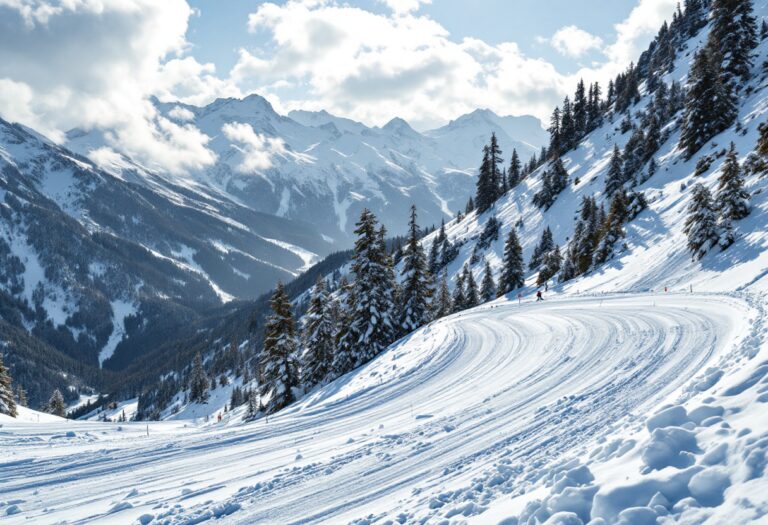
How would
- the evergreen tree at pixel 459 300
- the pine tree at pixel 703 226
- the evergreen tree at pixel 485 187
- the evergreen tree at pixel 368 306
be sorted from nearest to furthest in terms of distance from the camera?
the pine tree at pixel 703 226, the evergreen tree at pixel 368 306, the evergreen tree at pixel 459 300, the evergreen tree at pixel 485 187

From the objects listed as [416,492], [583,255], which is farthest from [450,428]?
[583,255]

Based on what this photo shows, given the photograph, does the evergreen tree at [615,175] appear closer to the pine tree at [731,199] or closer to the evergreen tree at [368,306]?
the pine tree at [731,199]

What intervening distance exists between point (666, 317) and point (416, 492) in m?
15.8

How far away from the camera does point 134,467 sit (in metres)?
9.62

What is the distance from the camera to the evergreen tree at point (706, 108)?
44.2 m

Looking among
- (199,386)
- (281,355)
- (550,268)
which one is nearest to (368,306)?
(281,355)

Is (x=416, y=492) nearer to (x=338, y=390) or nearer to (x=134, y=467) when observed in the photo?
(x=134, y=467)

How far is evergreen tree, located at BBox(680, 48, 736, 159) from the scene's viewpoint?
44.2 metres

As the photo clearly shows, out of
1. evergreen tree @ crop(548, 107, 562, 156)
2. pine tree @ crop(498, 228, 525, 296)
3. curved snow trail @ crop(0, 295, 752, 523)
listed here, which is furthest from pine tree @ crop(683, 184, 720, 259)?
evergreen tree @ crop(548, 107, 562, 156)

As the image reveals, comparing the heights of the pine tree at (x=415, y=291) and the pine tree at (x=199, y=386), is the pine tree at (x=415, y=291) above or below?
above

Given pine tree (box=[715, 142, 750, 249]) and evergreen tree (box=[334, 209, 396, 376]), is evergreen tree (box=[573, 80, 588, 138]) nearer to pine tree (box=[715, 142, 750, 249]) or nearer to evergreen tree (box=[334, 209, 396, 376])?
pine tree (box=[715, 142, 750, 249])

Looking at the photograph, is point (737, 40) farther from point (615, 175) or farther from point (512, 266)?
point (512, 266)

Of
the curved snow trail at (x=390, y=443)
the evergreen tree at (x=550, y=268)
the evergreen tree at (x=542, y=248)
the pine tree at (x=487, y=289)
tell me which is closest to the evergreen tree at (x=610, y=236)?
the evergreen tree at (x=550, y=268)

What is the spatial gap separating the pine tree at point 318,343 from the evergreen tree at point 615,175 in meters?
43.0
